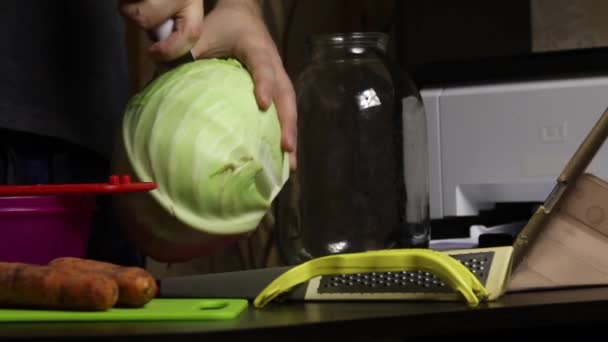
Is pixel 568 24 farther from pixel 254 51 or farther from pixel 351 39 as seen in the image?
pixel 254 51

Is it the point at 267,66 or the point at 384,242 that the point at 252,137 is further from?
the point at 384,242

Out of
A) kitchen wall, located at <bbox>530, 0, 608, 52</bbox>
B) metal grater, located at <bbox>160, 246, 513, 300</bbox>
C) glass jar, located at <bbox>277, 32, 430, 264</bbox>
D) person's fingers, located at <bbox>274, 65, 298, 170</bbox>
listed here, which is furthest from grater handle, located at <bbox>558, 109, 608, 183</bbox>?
kitchen wall, located at <bbox>530, 0, 608, 52</bbox>

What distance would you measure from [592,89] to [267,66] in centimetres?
92

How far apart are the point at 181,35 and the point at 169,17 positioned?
19 millimetres

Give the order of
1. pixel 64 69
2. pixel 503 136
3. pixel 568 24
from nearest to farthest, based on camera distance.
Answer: pixel 64 69 < pixel 503 136 < pixel 568 24

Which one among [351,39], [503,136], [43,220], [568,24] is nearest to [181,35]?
[43,220]

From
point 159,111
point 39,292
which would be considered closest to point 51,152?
point 159,111

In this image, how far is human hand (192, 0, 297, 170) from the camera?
37.1 inches

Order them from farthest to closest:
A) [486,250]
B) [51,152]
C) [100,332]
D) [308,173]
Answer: [308,173] → [51,152] → [486,250] → [100,332]

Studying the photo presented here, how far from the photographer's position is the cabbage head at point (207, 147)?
871 millimetres

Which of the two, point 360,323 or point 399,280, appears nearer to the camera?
point 360,323

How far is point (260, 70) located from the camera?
0.94m

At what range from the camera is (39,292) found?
0.65 m

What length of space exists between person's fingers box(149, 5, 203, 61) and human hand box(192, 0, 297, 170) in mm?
68
